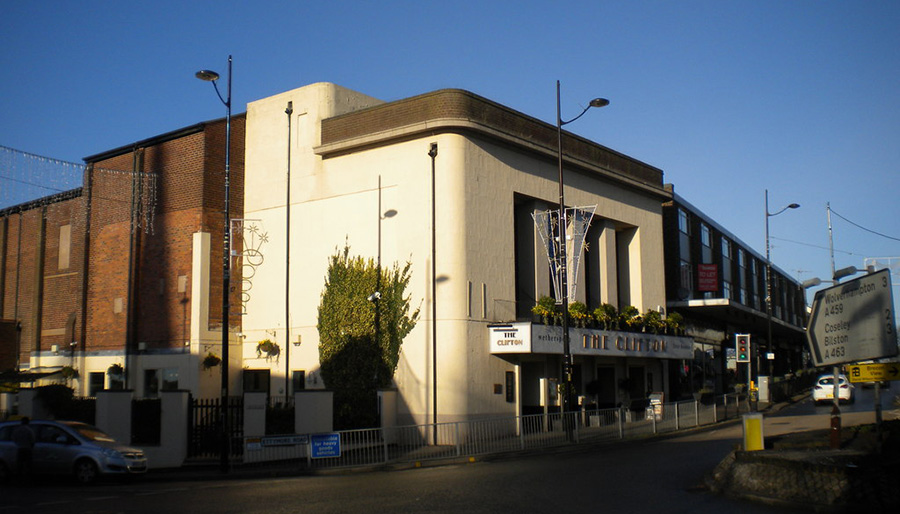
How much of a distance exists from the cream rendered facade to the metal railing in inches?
98.7

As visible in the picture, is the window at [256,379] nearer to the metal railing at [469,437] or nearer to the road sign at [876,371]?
the metal railing at [469,437]

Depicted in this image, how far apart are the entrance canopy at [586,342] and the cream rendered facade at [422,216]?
2.71ft

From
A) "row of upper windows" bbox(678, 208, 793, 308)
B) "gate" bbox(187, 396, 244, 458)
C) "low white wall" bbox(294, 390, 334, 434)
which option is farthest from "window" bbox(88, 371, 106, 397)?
"row of upper windows" bbox(678, 208, 793, 308)

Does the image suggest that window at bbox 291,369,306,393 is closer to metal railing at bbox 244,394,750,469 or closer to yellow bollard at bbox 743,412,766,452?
metal railing at bbox 244,394,750,469

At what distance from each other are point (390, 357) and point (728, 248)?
3956 cm

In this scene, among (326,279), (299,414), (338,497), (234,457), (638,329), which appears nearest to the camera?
(338,497)

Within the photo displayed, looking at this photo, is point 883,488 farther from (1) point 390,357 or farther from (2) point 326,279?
(2) point 326,279

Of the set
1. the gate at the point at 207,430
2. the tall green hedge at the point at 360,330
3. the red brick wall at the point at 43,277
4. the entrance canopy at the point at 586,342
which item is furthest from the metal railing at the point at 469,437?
the red brick wall at the point at 43,277

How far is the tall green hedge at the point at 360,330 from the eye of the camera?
2900 cm

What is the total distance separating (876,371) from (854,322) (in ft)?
5.28

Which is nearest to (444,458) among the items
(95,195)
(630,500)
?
(630,500)

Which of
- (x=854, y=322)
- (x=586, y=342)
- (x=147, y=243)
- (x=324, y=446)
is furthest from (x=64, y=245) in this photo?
(x=854, y=322)

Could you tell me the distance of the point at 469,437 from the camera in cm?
2375

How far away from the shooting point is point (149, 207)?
3519 centimetres
